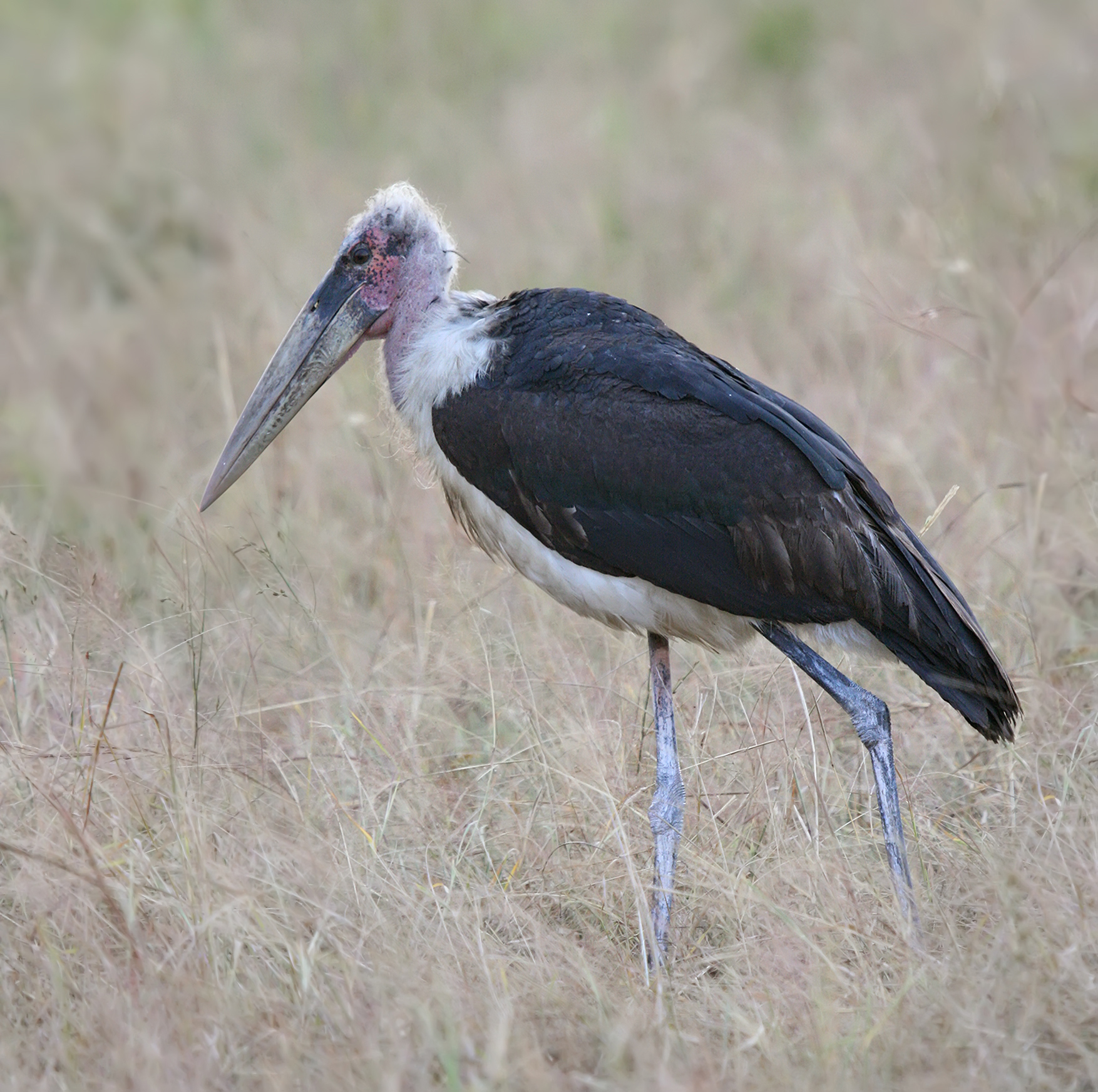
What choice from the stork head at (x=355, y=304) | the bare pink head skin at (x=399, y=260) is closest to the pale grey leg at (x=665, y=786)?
the bare pink head skin at (x=399, y=260)

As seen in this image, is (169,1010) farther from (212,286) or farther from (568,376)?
(212,286)

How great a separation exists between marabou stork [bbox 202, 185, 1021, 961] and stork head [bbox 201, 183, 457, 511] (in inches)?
12.9

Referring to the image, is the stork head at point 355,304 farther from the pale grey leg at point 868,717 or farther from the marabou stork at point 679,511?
the pale grey leg at point 868,717

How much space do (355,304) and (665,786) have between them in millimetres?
1410

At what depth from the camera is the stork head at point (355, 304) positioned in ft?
12.7

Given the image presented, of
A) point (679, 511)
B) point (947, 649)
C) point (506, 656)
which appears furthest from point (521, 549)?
point (947, 649)

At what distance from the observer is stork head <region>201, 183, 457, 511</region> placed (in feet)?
12.7

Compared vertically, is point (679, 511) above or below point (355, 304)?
below

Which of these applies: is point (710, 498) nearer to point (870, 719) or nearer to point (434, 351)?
point (870, 719)

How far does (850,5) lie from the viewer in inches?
404

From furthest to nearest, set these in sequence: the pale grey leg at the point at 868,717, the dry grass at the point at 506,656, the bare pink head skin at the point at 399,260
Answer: the bare pink head skin at the point at 399,260, the pale grey leg at the point at 868,717, the dry grass at the point at 506,656

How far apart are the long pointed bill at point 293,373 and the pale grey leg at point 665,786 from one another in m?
1.08

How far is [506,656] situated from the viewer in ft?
13.7

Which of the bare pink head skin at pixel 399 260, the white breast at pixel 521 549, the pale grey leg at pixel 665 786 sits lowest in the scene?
the pale grey leg at pixel 665 786
